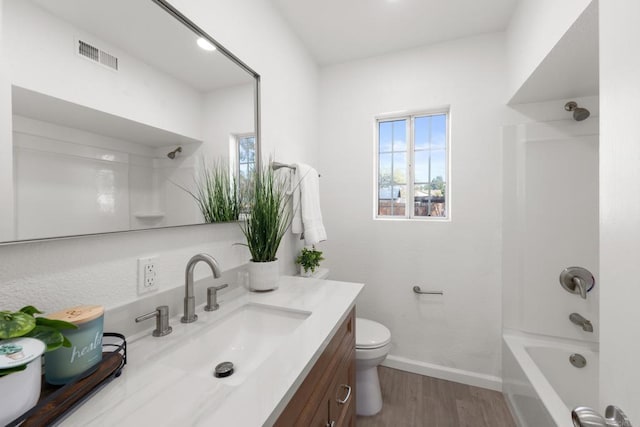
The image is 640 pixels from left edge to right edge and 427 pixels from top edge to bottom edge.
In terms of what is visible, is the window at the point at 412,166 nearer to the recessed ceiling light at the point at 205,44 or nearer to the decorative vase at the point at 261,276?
the decorative vase at the point at 261,276

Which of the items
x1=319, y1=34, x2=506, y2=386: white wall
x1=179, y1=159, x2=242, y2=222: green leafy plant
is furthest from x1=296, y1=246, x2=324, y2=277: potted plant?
x1=179, y1=159, x2=242, y2=222: green leafy plant

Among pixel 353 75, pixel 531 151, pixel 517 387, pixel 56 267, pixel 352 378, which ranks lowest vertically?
pixel 517 387

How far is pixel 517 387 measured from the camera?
5.27 ft

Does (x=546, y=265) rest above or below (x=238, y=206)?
below

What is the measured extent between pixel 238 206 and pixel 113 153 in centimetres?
59

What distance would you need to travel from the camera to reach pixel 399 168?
89.1 inches

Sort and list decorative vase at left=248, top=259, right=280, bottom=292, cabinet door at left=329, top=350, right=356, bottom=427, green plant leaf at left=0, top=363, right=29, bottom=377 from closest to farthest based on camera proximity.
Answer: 1. green plant leaf at left=0, top=363, right=29, bottom=377
2. cabinet door at left=329, top=350, right=356, bottom=427
3. decorative vase at left=248, top=259, right=280, bottom=292

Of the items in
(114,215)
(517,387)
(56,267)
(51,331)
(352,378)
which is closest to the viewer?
(51,331)

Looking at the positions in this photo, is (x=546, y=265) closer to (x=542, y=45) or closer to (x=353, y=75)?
(x=542, y=45)

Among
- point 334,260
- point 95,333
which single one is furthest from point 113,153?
point 334,260

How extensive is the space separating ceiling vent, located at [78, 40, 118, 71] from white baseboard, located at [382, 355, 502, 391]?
2455 mm

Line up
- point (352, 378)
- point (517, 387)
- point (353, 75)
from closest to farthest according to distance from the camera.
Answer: point (352, 378) < point (517, 387) < point (353, 75)

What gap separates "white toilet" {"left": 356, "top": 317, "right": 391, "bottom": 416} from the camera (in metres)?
1.63

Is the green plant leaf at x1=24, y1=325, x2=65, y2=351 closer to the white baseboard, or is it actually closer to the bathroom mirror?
the bathroom mirror
